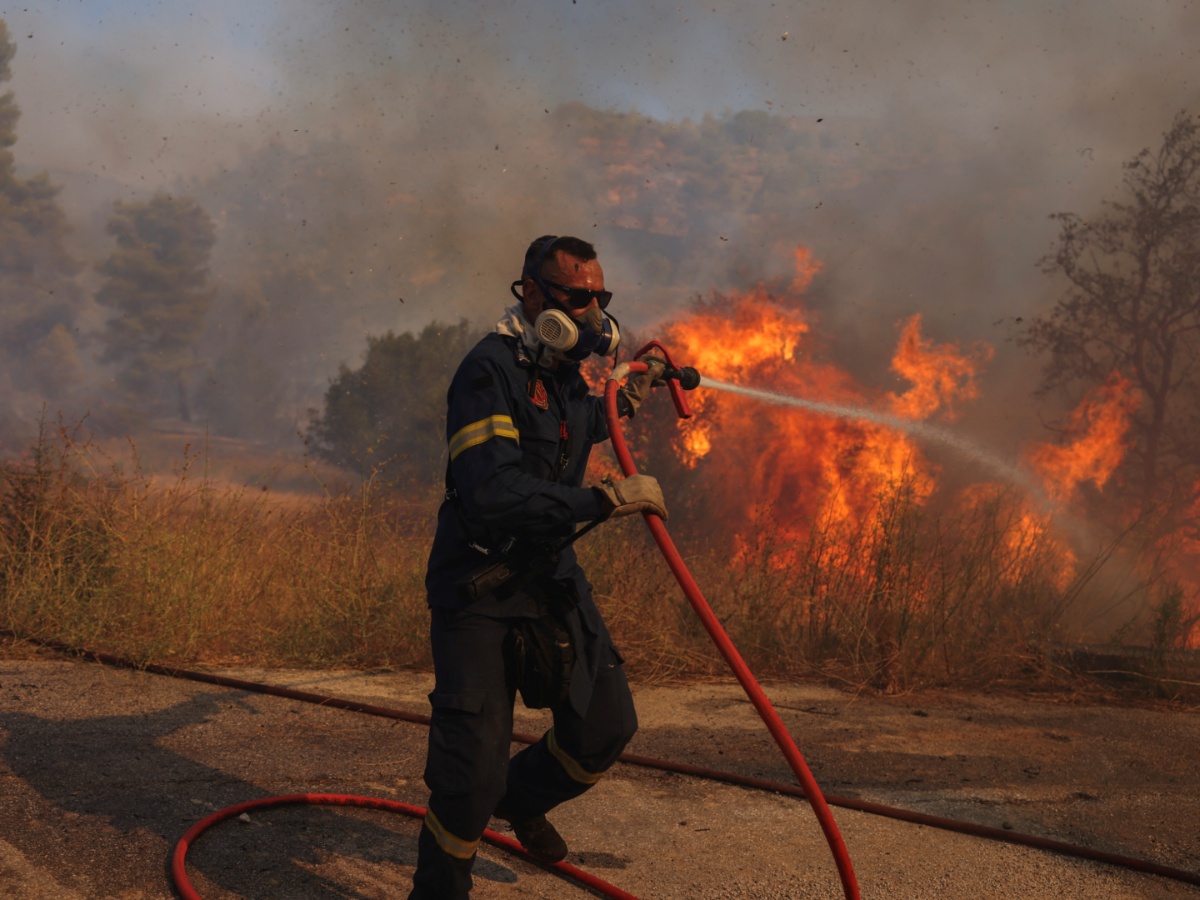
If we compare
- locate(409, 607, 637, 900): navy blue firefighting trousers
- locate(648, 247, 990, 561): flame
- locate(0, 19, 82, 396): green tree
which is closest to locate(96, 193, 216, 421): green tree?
locate(0, 19, 82, 396): green tree

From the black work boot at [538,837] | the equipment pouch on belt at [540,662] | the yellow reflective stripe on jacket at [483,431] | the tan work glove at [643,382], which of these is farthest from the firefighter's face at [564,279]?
the black work boot at [538,837]

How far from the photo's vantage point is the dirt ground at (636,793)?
11.7 feet

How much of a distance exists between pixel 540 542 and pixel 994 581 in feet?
19.0

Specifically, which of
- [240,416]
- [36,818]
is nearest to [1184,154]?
[36,818]

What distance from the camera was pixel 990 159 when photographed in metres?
28.3

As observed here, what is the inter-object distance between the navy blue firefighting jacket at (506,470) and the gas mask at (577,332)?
0.33ft

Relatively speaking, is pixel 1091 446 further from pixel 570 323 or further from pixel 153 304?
pixel 153 304

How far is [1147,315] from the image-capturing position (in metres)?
16.4

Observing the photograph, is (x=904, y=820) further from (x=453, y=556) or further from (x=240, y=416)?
(x=240, y=416)

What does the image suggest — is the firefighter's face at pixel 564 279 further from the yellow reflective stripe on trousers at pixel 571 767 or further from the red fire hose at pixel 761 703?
the yellow reflective stripe on trousers at pixel 571 767

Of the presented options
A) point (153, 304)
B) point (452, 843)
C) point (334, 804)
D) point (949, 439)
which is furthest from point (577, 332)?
→ point (153, 304)

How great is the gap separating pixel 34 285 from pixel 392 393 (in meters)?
26.5

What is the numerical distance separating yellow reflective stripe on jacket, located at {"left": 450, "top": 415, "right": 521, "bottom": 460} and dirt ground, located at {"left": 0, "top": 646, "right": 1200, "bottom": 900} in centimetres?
160

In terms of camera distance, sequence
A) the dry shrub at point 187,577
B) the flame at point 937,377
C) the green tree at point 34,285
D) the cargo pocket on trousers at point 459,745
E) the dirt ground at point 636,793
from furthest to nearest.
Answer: the green tree at point 34,285 < the flame at point 937,377 < the dry shrub at point 187,577 < the dirt ground at point 636,793 < the cargo pocket on trousers at point 459,745
